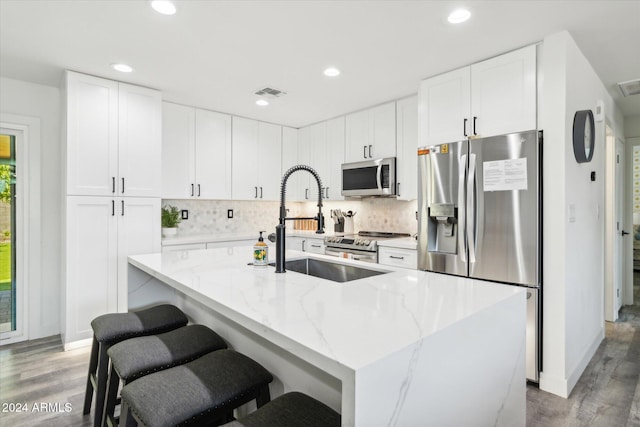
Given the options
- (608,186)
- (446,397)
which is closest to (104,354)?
(446,397)

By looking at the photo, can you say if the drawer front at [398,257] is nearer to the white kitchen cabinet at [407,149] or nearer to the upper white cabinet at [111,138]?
the white kitchen cabinet at [407,149]

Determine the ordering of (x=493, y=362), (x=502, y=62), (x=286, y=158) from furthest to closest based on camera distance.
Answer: (x=286, y=158), (x=502, y=62), (x=493, y=362)

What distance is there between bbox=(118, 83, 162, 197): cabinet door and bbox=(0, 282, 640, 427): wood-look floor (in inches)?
57.8

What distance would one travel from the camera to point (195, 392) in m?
1.14

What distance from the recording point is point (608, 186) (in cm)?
363

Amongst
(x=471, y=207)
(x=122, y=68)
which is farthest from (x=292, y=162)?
(x=471, y=207)

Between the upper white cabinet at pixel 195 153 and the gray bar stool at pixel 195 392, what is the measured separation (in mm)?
2866

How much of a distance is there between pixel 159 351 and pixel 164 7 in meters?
1.85

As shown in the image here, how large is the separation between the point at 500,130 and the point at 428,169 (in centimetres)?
58

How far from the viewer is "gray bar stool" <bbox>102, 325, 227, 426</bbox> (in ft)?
4.47

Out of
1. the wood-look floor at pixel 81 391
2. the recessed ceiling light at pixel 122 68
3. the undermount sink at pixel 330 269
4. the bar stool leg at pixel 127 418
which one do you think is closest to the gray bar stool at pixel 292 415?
the bar stool leg at pixel 127 418

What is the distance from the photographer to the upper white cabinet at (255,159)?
4.35m

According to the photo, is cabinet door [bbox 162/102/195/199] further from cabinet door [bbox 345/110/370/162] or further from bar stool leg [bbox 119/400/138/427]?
bar stool leg [bbox 119/400/138/427]

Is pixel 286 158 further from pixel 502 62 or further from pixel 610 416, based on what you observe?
pixel 610 416
